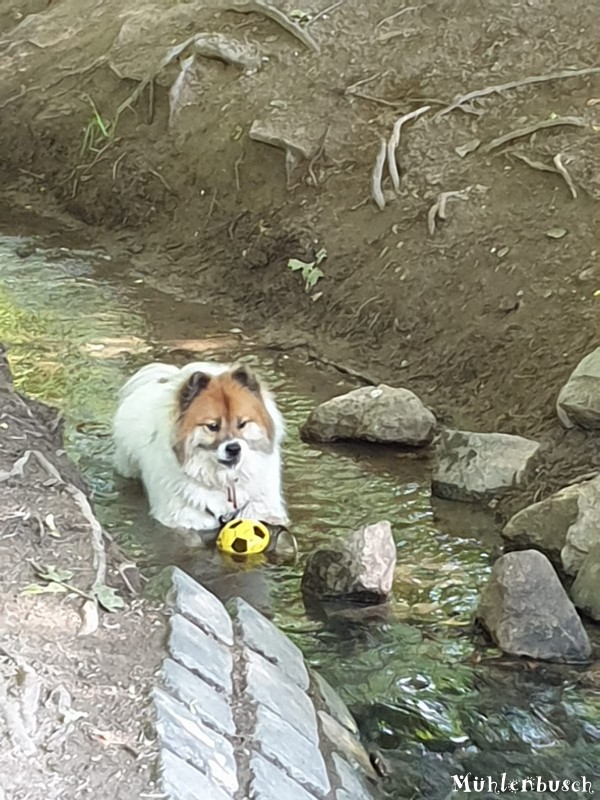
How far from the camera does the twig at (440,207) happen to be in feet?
28.6

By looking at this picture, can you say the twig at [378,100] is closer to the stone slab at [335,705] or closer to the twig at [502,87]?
the twig at [502,87]

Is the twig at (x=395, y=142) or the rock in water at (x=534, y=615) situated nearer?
the rock in water at (x=534, y=615)

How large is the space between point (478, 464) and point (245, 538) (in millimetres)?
1435

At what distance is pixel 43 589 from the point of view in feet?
13.4

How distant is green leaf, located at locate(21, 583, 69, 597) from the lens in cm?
405

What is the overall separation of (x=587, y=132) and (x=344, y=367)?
263 centimetres

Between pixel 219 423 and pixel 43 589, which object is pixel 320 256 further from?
pixel 43 589

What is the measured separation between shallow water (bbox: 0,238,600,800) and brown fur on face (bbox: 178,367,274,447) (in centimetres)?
60

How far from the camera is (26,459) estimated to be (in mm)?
5035

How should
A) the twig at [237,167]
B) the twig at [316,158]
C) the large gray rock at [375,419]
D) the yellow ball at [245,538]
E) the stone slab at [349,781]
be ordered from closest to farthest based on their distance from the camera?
the stone slab at [349,781], the yellow ball at [245,538], the large gray rock at [375,419], the twig at [316,158], the twig at [237,167]

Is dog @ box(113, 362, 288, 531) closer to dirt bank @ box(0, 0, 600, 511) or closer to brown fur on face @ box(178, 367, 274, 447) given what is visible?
brown fur on face @ box(178, 367, 274, 447)

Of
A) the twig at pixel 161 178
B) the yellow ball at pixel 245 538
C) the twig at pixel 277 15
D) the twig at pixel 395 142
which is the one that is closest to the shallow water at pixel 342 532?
the yellow ball at pixel 245 538

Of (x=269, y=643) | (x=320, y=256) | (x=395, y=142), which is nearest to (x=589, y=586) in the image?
(x=269, y=643)

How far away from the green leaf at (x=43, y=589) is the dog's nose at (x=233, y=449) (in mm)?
1909
